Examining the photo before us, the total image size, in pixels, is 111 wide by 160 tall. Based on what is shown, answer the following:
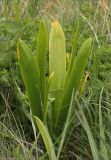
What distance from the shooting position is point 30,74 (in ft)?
4.93

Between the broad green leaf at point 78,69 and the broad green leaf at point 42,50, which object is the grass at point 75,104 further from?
the broad green leaf at point 42,50

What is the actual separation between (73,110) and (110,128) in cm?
16

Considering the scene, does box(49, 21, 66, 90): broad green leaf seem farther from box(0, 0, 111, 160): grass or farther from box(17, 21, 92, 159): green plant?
box(0, 0, 111, 160): grass

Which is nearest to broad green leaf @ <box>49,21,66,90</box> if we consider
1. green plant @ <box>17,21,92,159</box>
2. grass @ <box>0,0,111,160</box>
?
green plant @ <box>17,21,92,159</box>

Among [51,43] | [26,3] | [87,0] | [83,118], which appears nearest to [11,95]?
[51,43]

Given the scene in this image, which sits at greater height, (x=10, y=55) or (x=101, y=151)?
(x=10, y=55)

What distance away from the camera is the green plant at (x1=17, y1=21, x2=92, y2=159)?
58.7 inches

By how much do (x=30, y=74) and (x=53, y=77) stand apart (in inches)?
4.6

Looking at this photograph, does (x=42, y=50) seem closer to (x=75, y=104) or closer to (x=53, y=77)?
(x=53, y=77)

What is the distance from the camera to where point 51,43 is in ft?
5.26

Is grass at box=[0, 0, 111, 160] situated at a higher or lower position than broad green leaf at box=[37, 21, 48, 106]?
lower

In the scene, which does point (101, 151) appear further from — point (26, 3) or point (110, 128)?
point (26, 3)

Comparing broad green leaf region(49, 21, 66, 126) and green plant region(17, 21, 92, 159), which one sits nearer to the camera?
green plant region(17, 21, 92, 159)

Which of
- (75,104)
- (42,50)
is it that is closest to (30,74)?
(42,50)
